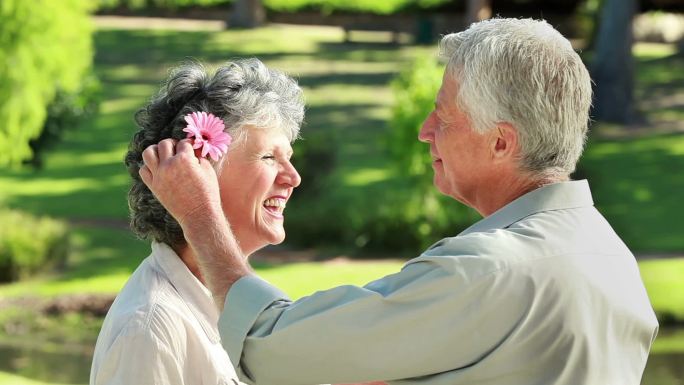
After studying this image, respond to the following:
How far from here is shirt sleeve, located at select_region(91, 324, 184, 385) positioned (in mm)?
2859

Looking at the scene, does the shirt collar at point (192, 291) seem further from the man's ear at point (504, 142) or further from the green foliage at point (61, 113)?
the green foliage at point (61, 113)

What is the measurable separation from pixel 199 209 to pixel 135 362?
1.30 ft

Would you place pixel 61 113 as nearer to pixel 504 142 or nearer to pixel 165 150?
pixel 165 150

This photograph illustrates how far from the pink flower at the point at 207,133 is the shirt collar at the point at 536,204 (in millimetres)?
780

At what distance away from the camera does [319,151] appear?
21203 millimetres

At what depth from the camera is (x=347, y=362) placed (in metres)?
2.52

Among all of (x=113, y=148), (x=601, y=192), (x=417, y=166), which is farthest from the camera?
(x=113, y=148)

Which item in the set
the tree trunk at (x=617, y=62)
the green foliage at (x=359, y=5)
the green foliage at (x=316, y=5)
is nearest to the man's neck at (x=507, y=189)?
the tree trunk at (x=617, y=62)

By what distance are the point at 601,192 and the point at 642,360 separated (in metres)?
18.5

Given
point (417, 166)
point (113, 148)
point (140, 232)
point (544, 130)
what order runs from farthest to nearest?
point (113, 148), point (417, 166), point (140, 232), point (544, 130)

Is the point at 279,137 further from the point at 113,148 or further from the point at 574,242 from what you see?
the point at 113,148

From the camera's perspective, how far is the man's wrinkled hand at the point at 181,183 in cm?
275

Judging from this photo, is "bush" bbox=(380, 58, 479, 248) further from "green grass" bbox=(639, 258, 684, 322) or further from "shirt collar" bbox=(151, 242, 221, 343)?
"shirt collar" bbox=(151, 242, 221, 343)

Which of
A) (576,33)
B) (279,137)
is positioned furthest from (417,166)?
(576,33)
